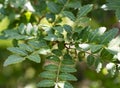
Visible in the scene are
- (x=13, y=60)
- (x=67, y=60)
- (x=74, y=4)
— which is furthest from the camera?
(x=74, y=4)

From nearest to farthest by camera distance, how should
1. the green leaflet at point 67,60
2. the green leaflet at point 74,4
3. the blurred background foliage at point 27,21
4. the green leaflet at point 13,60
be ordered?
the green leaflet at point 13,60 → the green leaflet at point 67,60 → the green leaflet at point 74,4 → the blurred background foliage at point 27,21

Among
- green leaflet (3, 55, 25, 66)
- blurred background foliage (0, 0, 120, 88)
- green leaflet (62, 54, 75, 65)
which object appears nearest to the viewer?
green leaflet (3, 55, 25, 66)

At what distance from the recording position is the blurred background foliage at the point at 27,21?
5.77ft

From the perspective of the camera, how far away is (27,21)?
1857 mm

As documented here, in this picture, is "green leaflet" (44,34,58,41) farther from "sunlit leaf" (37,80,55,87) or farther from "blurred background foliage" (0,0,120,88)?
"blurred background foliage" (0,0,120,88)

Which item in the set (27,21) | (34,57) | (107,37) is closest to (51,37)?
(34,57)

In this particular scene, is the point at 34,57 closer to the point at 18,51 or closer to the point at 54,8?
the point at 18,51

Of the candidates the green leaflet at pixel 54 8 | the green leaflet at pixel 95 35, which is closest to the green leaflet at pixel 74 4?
the green leaflet at pixel 54 8

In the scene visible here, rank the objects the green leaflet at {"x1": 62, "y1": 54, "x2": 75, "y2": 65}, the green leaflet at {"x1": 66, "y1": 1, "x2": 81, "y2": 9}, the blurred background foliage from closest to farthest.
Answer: the green leaflet at {"x1": 62, "y1": 54, "x2": 75, "y2": 65}
the green leaflet at {"x1": 66, "y1": 1, "x2": 81, "y2": 9}
the blurred background foliage

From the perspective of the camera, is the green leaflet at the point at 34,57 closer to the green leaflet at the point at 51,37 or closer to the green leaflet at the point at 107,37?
the green leaflet at the point at 51,37

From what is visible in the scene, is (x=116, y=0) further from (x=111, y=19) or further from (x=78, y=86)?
(x=78, y=86)

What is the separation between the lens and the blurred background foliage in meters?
1.76

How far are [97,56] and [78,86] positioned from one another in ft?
5.19

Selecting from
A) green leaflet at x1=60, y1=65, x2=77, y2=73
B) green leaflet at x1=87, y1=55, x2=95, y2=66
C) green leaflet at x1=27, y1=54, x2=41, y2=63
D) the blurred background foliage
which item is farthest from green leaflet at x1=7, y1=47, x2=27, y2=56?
the blurred background foliage
